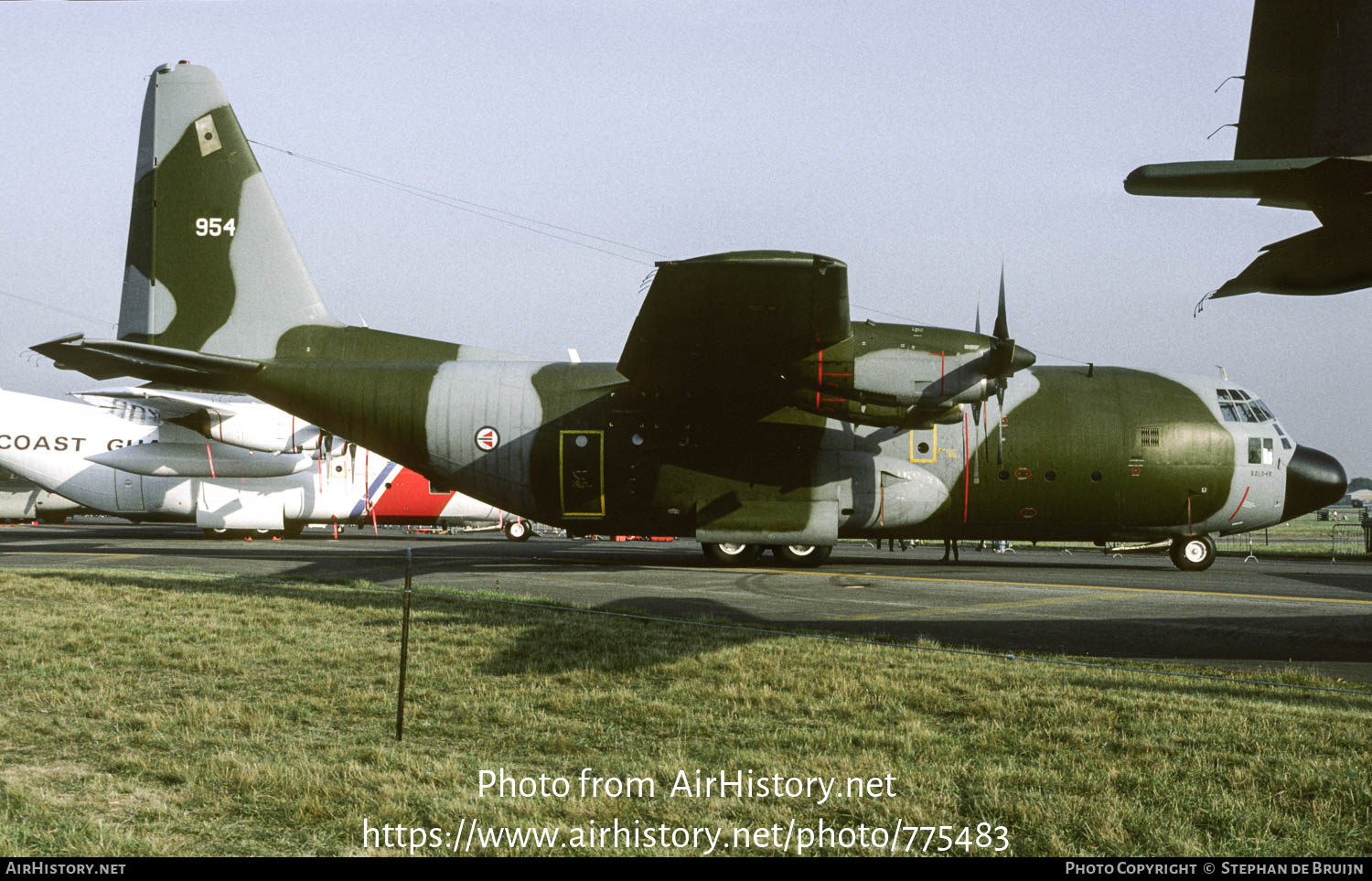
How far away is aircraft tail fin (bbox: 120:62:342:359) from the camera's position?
18547mm

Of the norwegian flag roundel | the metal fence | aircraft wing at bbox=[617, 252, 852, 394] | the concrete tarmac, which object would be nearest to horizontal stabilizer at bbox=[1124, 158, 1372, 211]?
the concrete tarmac

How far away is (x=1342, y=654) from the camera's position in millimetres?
10156

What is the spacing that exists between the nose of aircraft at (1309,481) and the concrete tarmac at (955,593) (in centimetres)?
162

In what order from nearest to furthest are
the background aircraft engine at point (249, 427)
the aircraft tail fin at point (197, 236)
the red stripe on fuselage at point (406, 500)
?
the aircraft tail fin at point (197, 236) → the background aircraft engine at point (249, 427) → the red stripe on fuselage at point (406, 500)

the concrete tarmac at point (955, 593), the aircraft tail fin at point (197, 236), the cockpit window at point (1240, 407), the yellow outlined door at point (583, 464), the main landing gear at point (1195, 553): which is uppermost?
the aircraft tail fin at point (197, 236)

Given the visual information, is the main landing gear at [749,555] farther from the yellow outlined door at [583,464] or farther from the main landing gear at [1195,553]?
the main landing gear at [1195,553]

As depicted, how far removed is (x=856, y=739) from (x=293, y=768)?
3.82m

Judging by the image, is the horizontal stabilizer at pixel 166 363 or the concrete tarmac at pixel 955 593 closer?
the concrete tarmac at pixel 955 593

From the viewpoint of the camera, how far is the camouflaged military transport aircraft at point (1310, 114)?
13.5 feet

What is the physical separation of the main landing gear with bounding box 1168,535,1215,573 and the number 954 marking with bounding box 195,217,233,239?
72.8 ft

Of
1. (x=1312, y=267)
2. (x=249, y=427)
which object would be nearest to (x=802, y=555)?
(x=249, y=427)

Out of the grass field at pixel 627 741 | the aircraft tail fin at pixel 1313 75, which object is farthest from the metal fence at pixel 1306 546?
the aircraft tail fin at pixel 1313 75

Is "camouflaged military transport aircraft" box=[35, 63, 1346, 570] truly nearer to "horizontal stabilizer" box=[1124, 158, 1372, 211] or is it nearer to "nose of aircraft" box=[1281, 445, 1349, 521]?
"nose of aircraft" box=[1281, 445, 1349, 521]
